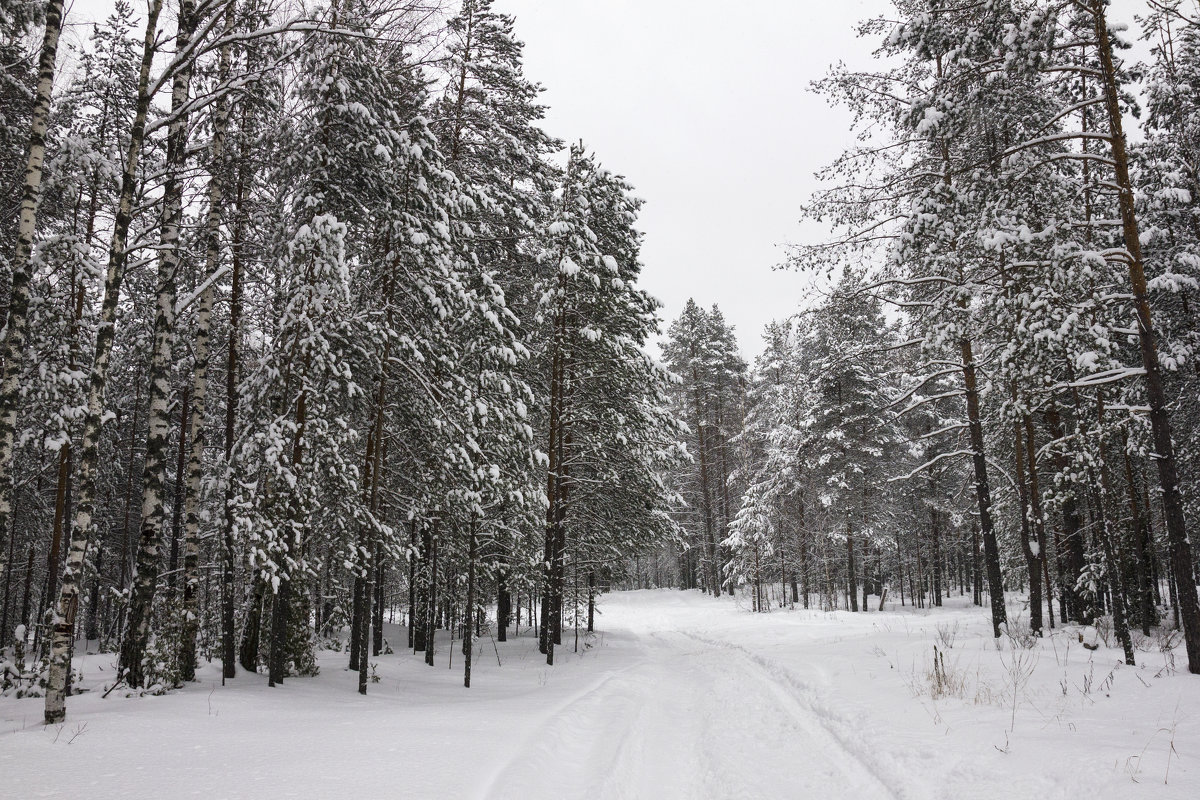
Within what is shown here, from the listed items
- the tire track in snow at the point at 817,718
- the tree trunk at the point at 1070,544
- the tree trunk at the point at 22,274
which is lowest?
the tire track in snow at the point at 817,718

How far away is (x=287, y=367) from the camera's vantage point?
34.4 feet

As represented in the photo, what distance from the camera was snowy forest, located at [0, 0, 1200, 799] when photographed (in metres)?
7.19

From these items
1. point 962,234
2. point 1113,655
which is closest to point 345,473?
point 962,234

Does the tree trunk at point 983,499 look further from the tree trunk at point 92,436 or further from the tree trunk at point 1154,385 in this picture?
the tree trunk at point 92,436

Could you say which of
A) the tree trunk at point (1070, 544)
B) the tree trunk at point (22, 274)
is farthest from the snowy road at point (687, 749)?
the tree trunk at point (1070, 544)

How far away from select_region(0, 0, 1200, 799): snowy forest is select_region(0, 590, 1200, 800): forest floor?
0.08 meters

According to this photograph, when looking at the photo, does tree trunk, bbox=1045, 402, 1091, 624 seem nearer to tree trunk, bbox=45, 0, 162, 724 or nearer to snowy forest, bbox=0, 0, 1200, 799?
snowy forest, bbox=0, 0, 1200, 799

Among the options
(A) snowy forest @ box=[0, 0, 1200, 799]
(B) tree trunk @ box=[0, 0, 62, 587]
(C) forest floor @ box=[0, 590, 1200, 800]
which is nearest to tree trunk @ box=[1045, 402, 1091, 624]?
(A) snowy forest @ box=[0, 0, 1200, 799]

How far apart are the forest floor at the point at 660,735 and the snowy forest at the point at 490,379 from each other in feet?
0.27

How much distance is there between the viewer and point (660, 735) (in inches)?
327

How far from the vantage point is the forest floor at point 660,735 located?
5352mm

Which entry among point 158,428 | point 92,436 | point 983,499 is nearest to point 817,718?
point 983,499

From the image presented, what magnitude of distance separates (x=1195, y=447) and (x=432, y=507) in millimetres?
19936

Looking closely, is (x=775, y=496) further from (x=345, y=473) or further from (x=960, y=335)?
(x=345, y=473)
